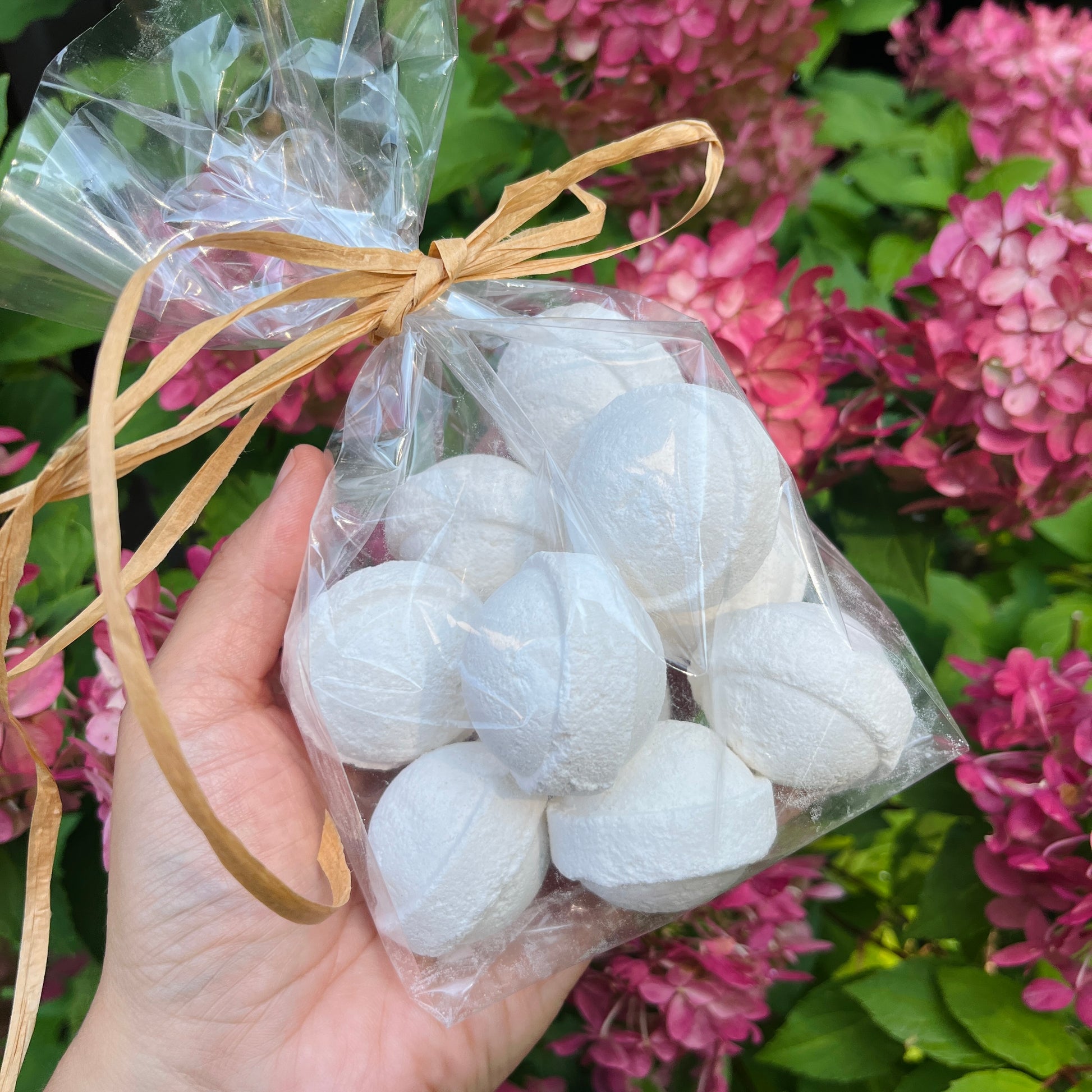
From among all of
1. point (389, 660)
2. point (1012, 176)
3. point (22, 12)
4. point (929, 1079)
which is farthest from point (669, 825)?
point (22, 12)

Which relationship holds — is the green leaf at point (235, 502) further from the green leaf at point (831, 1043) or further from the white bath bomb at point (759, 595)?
the green leaf at point (831, 1043)

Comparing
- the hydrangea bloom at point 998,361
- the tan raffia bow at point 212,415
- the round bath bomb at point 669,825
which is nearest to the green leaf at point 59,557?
the tan raffia bow at point 212,415

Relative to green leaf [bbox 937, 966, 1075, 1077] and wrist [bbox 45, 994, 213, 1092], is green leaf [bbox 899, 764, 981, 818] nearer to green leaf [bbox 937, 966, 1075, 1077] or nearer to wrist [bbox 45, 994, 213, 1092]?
green leaf [bbox 937, 966, 1075, 1077]

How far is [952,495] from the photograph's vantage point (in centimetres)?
86

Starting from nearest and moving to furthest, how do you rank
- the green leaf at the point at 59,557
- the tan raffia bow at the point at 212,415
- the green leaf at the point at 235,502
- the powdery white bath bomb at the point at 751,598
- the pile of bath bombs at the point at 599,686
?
the tan raffia bow at the point at 212,415, the pile of bath bombs at the point at 599,686, the powdery white bath bomb at the point at 751,598, the green leaf at the point at 59,557, the green leaf at the point at 235,502

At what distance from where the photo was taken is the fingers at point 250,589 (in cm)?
75

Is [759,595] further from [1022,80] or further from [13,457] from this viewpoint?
[1022,80]

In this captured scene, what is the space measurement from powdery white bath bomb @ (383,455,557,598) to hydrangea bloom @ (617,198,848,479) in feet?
0.86

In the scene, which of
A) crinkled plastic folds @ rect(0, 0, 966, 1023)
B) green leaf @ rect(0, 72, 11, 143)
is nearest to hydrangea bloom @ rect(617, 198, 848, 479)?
crinkled plastic folds @ rect(0, 0, 966, 1023)

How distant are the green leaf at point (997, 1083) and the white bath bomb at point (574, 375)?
591 mm

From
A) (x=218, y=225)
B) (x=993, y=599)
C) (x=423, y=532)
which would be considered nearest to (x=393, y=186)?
(x=218, y=225)

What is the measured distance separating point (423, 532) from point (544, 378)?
16 centimetres

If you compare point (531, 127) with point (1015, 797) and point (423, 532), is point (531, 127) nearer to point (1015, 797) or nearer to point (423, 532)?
point (423, 532)

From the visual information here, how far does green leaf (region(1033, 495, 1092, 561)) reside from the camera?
980 millimetres
